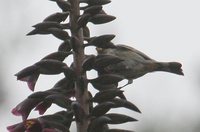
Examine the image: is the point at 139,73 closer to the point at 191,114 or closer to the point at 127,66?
the point at 127,66

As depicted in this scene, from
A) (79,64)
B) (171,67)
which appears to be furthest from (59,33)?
(171,67)

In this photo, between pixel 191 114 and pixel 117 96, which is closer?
pixel 117 96

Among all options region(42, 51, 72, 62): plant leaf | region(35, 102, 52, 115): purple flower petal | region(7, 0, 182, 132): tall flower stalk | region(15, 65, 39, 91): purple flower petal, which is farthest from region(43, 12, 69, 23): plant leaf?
region(35, 102, 52, 115): purple flower petal

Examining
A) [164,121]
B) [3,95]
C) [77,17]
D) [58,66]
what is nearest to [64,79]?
[58,66]

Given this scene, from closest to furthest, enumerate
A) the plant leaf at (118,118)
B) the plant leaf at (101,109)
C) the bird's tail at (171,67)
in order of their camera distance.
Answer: the plant leaf at (101,109) < the plant leaf at (118,118) < the bird's tail at (171,67)

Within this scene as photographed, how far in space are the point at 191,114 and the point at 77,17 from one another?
23.4m

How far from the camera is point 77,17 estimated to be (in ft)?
18.0

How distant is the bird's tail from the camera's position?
574 centimetres

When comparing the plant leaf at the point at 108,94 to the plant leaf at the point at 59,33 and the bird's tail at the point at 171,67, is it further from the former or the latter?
the bird's tail at the point at 171,67

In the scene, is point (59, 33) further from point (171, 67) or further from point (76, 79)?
point (171, 67)

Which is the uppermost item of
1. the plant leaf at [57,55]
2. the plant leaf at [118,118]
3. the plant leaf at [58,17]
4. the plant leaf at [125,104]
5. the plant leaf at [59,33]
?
the plant leaf at [58,17]

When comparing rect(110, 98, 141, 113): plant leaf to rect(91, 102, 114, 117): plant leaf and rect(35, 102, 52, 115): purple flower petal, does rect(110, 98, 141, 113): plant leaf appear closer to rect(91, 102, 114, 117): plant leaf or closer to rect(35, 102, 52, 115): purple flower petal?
rect(91, 102, 114, 117): plant leaf

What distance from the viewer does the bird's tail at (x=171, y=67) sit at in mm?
5742

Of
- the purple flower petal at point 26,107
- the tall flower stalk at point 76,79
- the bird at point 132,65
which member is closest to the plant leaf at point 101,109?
the tall flower stalk at point 76,79
